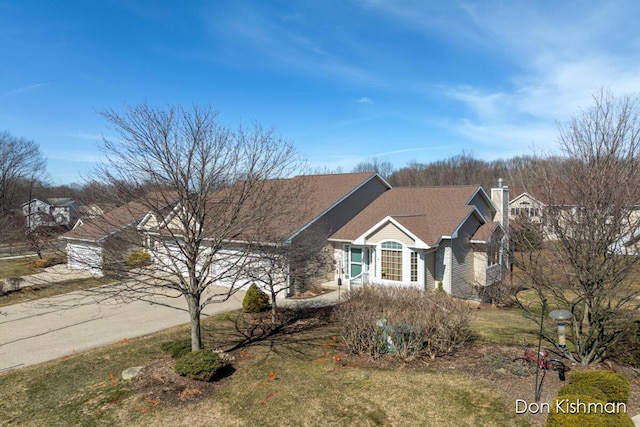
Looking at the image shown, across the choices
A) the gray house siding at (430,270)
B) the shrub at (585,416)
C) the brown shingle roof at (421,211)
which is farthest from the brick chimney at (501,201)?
the shrub at (585,416)

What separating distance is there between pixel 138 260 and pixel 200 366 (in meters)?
3.05

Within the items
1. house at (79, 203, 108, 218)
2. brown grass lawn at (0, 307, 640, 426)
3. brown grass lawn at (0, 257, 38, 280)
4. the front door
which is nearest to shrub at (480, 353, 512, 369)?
brown grass lawn at (0, 307, 640, 426)

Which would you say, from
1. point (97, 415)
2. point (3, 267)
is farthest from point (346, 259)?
point (3, 267)

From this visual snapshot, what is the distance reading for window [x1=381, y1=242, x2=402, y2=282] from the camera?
18.0 m

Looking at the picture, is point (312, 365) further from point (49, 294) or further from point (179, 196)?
point (49, 294)

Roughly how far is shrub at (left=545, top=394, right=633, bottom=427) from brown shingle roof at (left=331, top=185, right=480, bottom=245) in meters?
11.7

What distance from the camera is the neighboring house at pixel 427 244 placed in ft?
58.2

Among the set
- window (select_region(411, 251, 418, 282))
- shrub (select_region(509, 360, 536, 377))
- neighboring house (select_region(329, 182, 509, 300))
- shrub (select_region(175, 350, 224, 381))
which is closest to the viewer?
shrub (select_region(509, 360, 536, 377))

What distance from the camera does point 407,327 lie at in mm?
9461

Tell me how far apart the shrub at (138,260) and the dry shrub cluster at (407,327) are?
5192 mm

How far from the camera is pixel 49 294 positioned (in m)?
20.5

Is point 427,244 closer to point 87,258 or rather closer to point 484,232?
point 484,232

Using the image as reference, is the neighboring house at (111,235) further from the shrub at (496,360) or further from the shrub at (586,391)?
the shrub at (586,391)

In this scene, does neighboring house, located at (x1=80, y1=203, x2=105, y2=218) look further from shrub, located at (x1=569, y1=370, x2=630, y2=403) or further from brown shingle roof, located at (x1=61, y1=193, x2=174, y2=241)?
shrub, located at (x1=569, y1=370, x2=630, y2=403)
